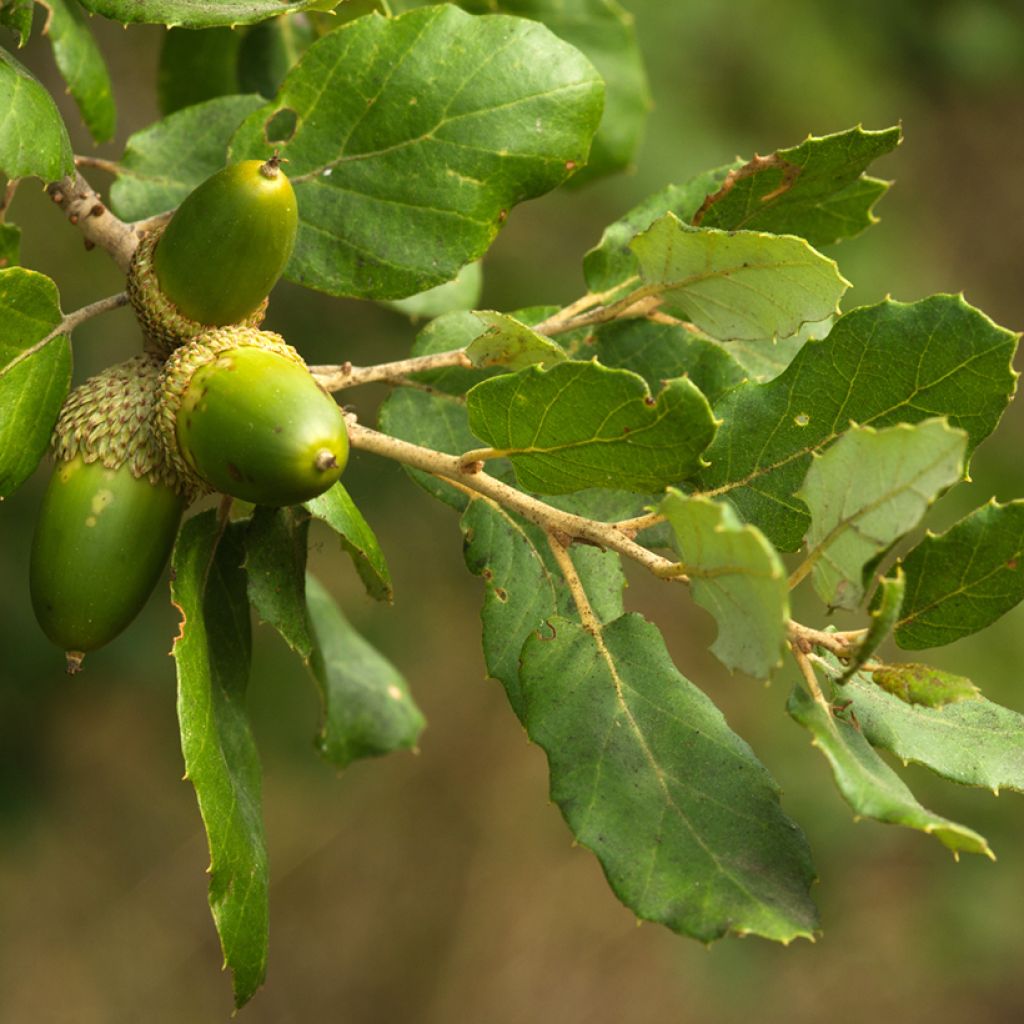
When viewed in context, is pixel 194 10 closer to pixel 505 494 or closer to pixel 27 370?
pixel 27 370

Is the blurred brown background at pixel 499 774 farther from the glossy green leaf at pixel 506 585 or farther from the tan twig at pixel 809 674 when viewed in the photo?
the tan twig at pixel 809 674

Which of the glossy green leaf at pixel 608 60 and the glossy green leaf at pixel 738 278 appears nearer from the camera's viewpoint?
the glossy green leaf at pixel 738 278

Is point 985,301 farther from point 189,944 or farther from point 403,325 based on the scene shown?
point 189,944

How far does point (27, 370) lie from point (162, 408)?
112 millimetres

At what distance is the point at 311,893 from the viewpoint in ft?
14.9

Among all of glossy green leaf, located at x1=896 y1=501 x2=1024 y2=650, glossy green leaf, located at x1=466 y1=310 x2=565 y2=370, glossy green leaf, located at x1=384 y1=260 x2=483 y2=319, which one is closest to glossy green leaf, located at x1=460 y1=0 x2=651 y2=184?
glossy green leaf, located at x1=384 y1=260 x2=483 y2=319

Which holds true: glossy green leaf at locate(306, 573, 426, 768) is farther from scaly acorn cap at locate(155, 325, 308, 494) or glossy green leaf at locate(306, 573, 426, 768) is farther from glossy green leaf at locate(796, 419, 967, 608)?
glossy green leaf at locate(796, 419, 967, 608)

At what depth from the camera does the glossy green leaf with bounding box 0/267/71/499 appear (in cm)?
98

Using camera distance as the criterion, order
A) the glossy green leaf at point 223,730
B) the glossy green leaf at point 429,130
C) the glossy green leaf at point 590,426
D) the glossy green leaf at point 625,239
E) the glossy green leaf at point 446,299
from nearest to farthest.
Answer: the glossy green leaf at point 590,426, the glossy green leaf at point 223,730, the glossy green leaf at point 429,130, the glossy green leaf at point 625,239, the glossy green leaf at point 446,299

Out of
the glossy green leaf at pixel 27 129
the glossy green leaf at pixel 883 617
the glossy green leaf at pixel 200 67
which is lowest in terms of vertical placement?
the glossy green leaf at pixel 883 617

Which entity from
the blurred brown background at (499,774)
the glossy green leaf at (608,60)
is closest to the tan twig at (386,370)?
the glossy green leaf at (608,60)

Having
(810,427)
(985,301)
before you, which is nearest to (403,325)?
(810,427)

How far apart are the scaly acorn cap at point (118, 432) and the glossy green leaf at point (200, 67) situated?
626 mm

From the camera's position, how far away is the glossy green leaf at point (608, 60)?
156cm
